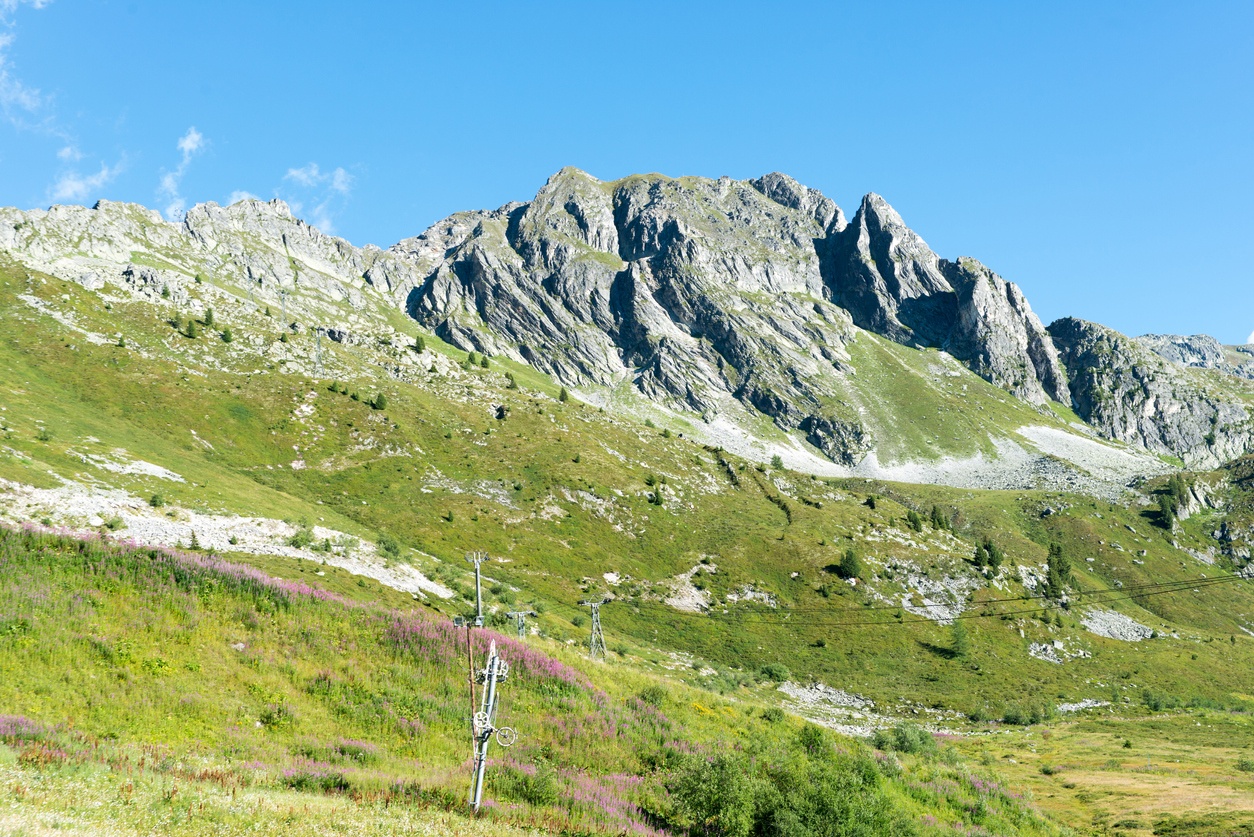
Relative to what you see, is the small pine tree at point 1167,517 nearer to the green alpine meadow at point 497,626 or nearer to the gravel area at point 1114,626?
the green alpine meadow at point 497,626

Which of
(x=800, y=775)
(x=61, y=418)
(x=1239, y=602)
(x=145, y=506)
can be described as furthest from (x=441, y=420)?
(x=1239, y=602)

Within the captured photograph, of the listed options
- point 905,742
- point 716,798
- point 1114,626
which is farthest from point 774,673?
point 1114,626

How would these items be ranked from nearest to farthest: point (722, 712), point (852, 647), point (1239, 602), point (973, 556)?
point (722, 712)
point (852, 647)
point (973, 556)
point (1239, 602)

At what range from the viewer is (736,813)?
21.2 m

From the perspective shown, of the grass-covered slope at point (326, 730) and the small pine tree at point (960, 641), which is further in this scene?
the small pine tree at point (960, 641)

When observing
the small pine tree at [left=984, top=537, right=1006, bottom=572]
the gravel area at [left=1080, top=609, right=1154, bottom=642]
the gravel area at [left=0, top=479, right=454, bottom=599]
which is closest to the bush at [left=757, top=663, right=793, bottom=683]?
the gravel area at [left=0, top=479, right=454, bottom=599]

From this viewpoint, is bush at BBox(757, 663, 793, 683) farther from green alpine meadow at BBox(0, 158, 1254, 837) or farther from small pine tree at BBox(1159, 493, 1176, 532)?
small pine tree at BBox(1159, 493, 1176, 532)

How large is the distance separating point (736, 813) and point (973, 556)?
11379cm

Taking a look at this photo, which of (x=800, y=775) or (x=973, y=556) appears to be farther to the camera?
(x=973, y=556)

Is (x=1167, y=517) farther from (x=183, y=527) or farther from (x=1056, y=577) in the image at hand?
(x=183, y=527)

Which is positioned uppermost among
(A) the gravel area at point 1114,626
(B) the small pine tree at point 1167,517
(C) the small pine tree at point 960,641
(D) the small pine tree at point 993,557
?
(B) the small pine tree at point 1167,517

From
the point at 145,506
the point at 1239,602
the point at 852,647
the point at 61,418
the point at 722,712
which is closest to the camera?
the point at 722,712

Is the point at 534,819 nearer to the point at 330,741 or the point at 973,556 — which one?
the point at 330,741

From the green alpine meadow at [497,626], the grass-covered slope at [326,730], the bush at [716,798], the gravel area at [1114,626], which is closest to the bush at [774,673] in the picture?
the green alpine meadow at [497,626]
